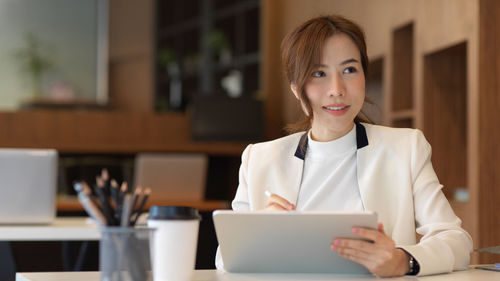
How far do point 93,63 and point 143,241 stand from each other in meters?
9.18

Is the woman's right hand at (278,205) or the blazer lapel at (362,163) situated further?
the blazer lapel at (362,163)

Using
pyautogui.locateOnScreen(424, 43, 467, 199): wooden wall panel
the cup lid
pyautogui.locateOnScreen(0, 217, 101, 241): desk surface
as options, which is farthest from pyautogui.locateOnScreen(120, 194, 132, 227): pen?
pyautogui.locateOnScreen(424, 43, 467, 199): wooden wall panel

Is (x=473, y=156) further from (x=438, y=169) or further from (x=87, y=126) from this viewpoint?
(x=87, y=126)

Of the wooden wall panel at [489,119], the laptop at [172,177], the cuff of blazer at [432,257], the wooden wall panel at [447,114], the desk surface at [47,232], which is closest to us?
the cuff of blazer at [432,257]

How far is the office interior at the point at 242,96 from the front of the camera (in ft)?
12.8

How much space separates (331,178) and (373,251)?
451 millimetres

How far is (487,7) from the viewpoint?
3.89 m

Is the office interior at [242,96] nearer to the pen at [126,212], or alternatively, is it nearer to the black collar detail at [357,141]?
the black collar detail at [357,141]

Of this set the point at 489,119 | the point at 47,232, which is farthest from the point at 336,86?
the point at 489,119

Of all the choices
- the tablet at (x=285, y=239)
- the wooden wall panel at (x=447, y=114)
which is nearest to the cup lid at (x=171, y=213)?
the tablet at (x=285, y=239)

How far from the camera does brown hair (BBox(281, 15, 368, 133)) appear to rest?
1.89 meters

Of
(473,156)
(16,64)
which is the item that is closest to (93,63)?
(16,64)

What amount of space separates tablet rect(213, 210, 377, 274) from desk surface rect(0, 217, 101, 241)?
1343 mm

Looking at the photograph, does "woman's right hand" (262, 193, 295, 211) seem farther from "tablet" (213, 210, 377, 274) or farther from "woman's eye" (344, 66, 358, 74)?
"woman's eye" (344, 66, 358, 74)
